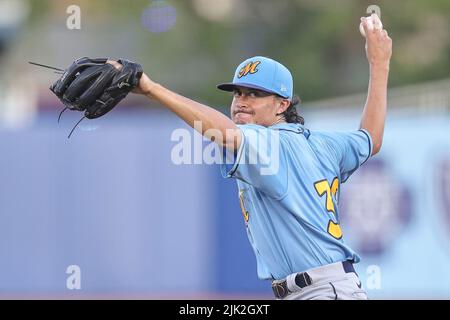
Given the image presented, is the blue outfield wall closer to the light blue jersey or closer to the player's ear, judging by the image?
the player's ear

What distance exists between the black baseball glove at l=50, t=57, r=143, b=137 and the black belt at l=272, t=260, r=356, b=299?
1.23 m

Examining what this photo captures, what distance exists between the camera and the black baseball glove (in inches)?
172

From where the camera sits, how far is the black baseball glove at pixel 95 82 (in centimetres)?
438

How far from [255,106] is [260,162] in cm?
57

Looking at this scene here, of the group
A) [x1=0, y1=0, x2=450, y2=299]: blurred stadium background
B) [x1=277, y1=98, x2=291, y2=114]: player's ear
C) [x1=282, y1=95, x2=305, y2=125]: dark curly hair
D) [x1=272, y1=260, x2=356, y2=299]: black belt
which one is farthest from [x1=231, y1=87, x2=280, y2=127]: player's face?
[x1=0, y1=0, x2=450, y2=299]: blurred stadium background

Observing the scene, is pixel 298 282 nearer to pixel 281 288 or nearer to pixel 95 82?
pixel 281 288

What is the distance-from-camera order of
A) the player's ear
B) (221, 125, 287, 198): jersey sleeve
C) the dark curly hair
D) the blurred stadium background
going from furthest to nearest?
the blurred stadium background < the dark curly hair < the player's ear < (221, 125, 287, 198): jersey sleeve

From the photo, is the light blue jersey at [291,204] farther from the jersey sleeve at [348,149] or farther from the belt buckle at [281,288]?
the jersey sleeve at [348,149]

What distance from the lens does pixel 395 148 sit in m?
11.4

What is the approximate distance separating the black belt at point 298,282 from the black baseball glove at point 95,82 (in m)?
1.23

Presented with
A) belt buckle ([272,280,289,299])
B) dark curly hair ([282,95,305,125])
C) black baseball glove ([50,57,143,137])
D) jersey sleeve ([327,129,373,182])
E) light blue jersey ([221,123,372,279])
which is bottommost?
belt buckle ([272,280,289,299])

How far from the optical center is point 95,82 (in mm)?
4410

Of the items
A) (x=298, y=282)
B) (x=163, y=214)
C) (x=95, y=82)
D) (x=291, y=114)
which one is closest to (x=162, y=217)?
(x=163, y=214)

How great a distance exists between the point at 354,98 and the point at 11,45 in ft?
39.5
